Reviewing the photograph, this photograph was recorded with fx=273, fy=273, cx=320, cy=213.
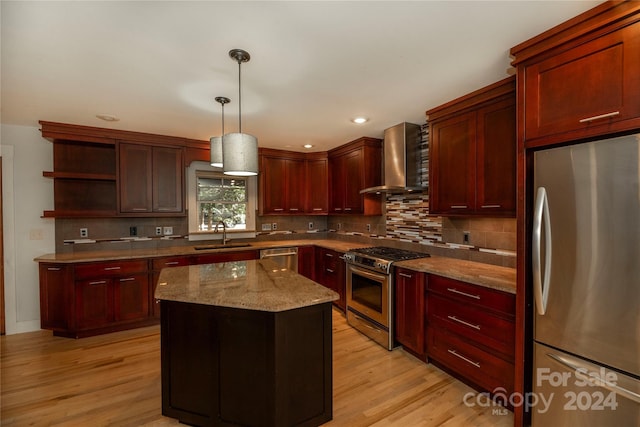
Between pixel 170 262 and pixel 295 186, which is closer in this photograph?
pixel 170 262

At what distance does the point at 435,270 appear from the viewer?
2377mm

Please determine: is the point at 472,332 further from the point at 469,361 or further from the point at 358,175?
the point at 358,175

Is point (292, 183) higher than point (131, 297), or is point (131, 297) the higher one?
point (292, 183)

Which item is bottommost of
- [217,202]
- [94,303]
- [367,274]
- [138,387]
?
[138,387]

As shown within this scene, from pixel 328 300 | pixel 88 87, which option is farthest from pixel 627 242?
pixel 88 87

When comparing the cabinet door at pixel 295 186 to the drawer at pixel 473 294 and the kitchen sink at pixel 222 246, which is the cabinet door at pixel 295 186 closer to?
the kitchen sink at pixel 222 246

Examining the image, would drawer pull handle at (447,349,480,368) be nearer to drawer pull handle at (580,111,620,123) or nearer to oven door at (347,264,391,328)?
oven door at (347,264,391,328)

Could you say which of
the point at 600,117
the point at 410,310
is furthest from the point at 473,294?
the point at 600,117

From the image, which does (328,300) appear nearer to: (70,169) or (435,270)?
(435,270)

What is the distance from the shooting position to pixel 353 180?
13.2 ft

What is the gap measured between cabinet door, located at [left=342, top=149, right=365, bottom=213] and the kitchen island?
228 centimetres

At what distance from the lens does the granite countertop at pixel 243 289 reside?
156cm

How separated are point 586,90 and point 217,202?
418cm

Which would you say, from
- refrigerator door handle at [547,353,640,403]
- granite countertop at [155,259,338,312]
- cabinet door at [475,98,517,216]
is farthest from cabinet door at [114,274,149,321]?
refrigerator door handle at [547,353,640,403]
